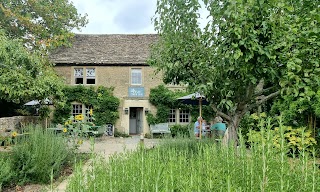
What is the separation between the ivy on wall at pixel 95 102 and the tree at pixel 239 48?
43.0 ft

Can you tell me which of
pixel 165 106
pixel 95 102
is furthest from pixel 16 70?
pixel 165 106

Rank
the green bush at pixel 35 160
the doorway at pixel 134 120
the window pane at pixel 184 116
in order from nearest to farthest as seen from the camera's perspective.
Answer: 1. the green bush at pixel 35 160
2. the window pane at pixel 184 116
3. the doorway at pixel 134 120

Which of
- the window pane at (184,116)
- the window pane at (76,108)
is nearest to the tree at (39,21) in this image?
the window pane at (76,108)

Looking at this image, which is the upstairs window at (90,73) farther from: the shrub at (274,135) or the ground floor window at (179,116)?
the shrub at (274,135)

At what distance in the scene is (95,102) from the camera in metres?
20.8

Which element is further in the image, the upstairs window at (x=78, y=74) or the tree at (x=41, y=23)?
the upstairs window at (x=78, y=74)

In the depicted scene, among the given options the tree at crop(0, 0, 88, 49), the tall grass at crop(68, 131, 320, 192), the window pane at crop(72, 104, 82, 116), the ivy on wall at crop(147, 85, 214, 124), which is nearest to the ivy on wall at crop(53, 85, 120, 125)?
the window pane at crop(72, 104, 82, 116)

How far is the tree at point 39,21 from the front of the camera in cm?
1978

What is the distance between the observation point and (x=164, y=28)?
701cm

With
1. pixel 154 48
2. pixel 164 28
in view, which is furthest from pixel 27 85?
pixel 164 28

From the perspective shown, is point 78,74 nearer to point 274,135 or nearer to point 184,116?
point 184,116

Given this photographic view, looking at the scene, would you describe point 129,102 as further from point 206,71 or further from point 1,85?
point 206,71

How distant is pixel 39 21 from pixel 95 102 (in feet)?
23.5

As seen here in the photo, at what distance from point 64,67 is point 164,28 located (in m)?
15.8
